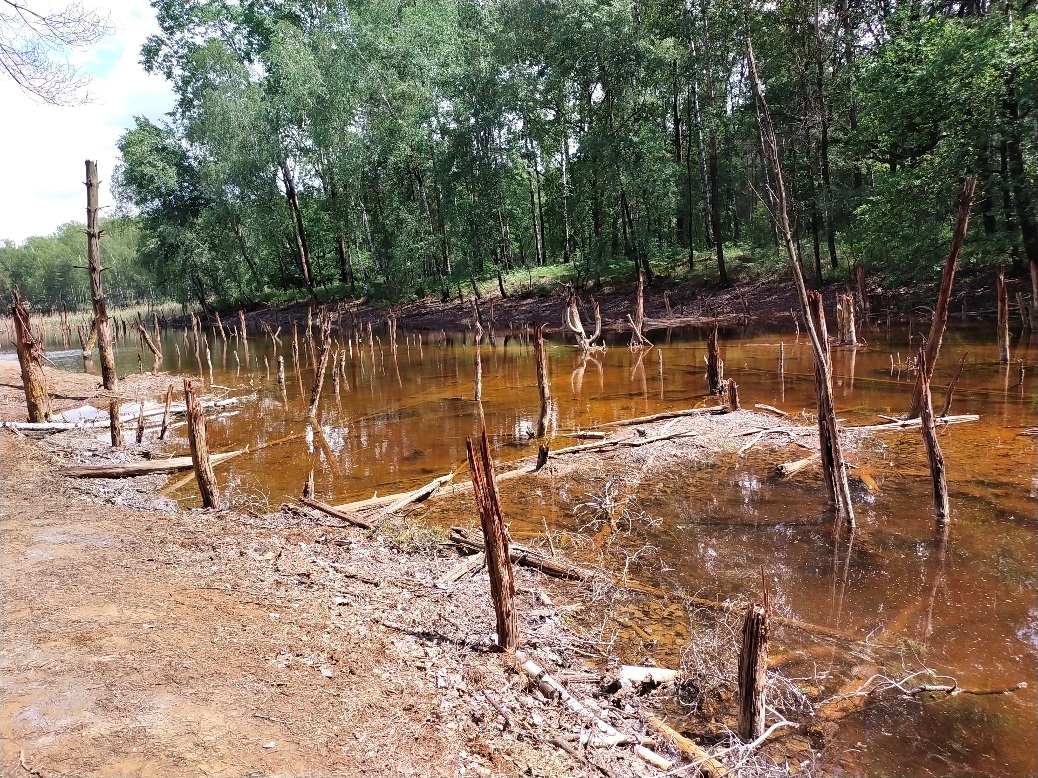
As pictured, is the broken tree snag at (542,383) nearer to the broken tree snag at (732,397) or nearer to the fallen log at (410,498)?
the fallen log at (410,498)

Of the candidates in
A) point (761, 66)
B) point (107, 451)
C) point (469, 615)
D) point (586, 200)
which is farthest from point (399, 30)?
point (469, 615)

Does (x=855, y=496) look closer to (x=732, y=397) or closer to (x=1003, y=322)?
(x=732, y=397)

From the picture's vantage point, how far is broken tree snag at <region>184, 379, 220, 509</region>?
344 inches

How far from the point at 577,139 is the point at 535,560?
35279mm

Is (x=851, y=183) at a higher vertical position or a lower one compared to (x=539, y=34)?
lower

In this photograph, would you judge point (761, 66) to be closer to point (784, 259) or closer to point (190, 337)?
point (784, 259)

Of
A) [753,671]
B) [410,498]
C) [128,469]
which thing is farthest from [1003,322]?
[128,469]

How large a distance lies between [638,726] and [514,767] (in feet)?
3.58

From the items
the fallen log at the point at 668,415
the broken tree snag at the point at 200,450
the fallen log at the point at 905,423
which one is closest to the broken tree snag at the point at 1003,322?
the fallen log at the point at 905,423

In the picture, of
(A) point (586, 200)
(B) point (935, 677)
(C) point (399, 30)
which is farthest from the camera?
(A) point (586, 200)

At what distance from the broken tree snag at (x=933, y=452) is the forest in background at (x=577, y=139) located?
1707cm

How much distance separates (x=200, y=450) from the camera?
8781mm

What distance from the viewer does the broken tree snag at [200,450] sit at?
28.7ft

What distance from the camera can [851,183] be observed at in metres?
31.1
